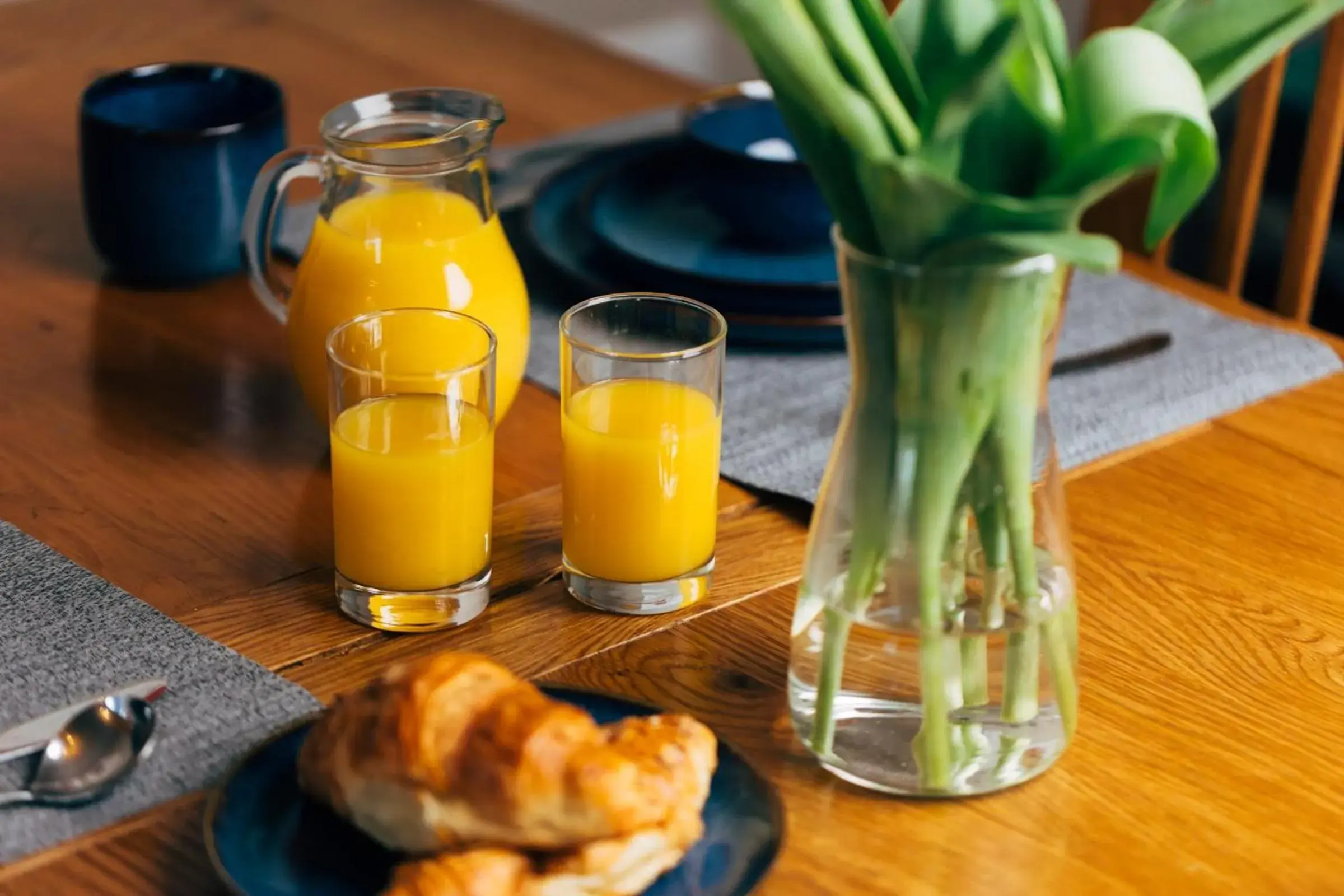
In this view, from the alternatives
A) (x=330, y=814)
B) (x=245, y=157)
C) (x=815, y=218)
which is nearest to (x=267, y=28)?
(x=245, y=157)

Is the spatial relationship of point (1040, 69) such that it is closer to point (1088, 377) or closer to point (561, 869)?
point (561, 869)

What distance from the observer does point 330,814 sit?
2.23 ft

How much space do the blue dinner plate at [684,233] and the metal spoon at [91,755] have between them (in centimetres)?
56

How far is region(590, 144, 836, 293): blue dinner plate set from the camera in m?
1.22

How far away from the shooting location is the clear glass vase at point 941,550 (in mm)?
655

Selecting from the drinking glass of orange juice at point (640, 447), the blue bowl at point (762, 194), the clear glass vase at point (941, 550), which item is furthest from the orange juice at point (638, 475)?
the blue bowl at point (762, 194)

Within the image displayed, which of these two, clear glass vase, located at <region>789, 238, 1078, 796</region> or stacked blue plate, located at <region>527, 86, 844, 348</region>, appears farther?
stacked blue plate, located at <region>527, 86, 844, 348</region>

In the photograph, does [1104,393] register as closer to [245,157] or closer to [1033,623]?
[1033,623]

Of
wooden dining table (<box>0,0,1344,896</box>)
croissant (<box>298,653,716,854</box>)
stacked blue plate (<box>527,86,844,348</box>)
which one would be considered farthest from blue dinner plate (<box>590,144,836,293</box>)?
croissant (<box>298,653,716,854</box>)

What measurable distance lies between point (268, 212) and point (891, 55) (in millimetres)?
552

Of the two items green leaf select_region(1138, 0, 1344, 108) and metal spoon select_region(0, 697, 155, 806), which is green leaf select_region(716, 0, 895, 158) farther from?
metal spoon select_region(0, 697, 155, 806)

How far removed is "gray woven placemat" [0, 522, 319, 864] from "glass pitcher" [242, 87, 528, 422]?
205mm

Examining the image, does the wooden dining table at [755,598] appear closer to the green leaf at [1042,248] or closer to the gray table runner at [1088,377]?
the gray table runner at [1088,377]

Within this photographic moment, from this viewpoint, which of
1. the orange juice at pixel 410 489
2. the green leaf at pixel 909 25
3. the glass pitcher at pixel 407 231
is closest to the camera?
the green leaf at pixel 909 25
